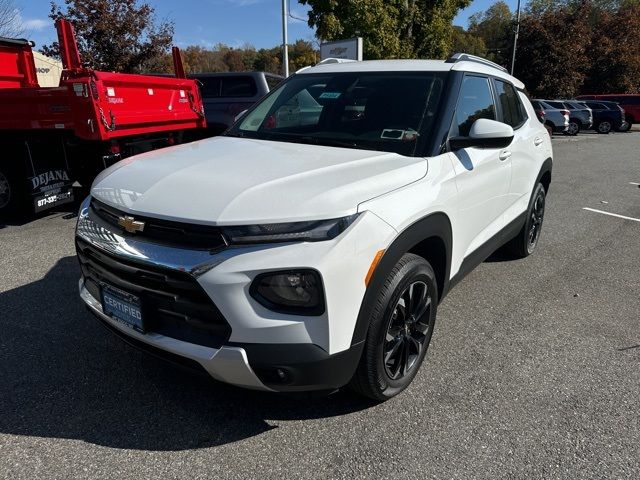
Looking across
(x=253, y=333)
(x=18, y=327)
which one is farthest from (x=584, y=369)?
(x=18, y=327)

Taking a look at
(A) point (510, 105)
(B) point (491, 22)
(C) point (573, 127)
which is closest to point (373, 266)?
(A) point (510, 105)

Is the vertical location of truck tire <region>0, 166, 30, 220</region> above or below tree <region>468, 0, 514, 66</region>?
below

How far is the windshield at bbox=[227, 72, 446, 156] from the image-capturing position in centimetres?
305

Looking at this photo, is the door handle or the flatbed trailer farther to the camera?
the flatbed trailer

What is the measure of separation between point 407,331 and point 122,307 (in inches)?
57.9

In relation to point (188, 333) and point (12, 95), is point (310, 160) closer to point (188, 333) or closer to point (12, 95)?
point (188, 333)

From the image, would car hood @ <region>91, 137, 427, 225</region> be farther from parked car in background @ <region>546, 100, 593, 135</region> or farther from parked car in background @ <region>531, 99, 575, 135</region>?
parked car in background @ <region>546, 100, 593, 135</region>

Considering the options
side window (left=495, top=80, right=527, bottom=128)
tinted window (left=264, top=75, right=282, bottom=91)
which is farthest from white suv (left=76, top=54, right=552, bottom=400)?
tinted window (left=264, top=75, right=282, bottom=91)

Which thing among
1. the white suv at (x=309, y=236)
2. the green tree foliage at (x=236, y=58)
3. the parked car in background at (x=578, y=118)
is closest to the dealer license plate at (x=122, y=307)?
the white suv at (x=309, y=236)

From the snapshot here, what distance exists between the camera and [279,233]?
2.07m

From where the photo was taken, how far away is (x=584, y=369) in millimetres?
→ 3119

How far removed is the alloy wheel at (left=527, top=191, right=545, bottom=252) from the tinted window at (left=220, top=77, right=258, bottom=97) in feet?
18.4

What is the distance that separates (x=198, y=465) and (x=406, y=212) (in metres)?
1.51

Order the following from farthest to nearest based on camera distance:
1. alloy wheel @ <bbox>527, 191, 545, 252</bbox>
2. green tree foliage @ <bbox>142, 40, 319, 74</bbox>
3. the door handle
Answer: green tree foliage @ <bbox>142, 40, 319, 74</bbox> → alloy wheel @ <bbox>527, 191, 545, 252</bbox> → the door handle
